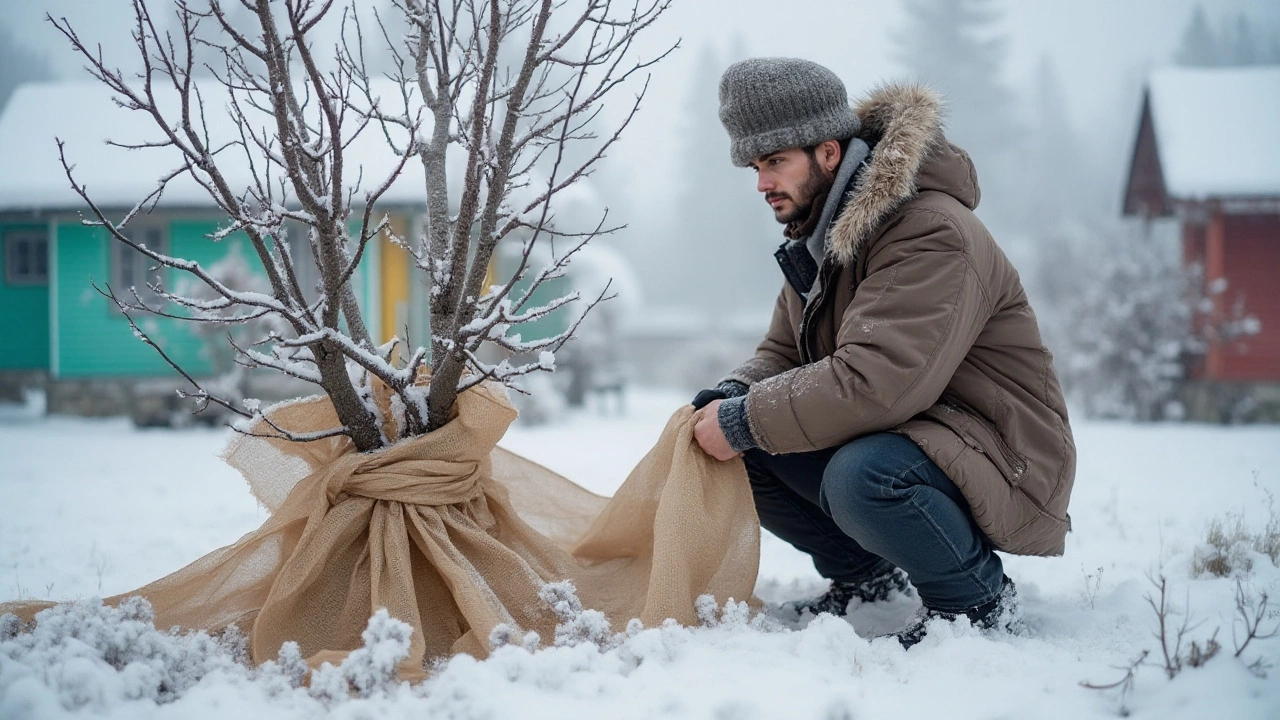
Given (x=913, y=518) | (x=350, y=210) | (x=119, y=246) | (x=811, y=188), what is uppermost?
(x=811, y=188)

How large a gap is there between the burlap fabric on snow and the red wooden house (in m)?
11.6

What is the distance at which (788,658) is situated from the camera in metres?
2.20

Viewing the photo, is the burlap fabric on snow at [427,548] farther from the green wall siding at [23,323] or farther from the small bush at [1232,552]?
the green wall siding at [23,323]

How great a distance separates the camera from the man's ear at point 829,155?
2818mm

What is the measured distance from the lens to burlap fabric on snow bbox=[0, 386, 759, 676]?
97.0 inches

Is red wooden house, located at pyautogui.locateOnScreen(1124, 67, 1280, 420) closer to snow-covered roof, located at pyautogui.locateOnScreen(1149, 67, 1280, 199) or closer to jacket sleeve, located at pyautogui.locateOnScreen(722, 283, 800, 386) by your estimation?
snow-covered roof, located at pyautogui.locateOnScreen(1149, 67, 1280, 199)

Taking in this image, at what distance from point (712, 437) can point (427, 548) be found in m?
0.87

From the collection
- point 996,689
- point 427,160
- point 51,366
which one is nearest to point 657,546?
point 996,689

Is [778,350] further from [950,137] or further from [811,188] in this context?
[950,137]

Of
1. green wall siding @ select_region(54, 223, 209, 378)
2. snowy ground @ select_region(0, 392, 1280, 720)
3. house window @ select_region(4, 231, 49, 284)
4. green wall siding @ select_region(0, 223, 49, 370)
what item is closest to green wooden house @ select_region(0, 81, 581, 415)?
green wall siding @ select_region(54, 223, 209, 378)

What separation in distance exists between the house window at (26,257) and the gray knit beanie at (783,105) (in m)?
14.3

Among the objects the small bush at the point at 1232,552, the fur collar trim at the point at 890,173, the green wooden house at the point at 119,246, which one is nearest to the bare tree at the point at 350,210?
the fur collar trim at the point at 890,173

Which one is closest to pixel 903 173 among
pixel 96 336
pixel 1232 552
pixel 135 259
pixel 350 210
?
pixel 350 210

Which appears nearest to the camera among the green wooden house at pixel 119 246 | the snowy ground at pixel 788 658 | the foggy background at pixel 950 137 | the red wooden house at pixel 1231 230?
the snowy ground at pixel 788 658
